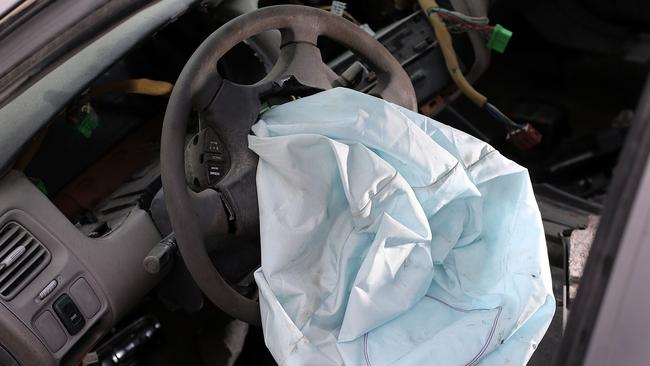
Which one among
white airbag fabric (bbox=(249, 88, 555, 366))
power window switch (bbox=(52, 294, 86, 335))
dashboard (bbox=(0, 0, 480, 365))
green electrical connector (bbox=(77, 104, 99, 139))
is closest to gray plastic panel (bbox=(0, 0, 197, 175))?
dashboard (bbox=(0, 0, 480, 365))

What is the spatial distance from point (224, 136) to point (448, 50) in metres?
0.85

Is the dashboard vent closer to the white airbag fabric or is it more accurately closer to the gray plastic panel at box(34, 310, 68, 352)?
the gray plastic panel at box(34, 310, 68, 352)

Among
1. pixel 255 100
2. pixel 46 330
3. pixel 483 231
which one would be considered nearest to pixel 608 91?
pixel 483 231

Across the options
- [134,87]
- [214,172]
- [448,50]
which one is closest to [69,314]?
[214,172]

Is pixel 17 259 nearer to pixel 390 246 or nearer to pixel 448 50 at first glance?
pixel 390 246

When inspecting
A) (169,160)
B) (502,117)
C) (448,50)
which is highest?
(169,160)

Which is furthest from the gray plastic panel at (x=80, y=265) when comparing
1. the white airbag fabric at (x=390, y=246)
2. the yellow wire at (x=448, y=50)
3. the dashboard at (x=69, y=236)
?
the yellow wire at (x=448, y=50)

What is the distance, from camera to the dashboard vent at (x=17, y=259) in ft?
3.61

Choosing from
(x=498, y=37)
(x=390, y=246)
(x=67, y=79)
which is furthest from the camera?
(x=498, y=37)

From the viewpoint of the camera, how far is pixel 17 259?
1.12 metres

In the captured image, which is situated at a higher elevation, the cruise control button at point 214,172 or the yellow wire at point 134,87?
the yellow wire at point 134,87

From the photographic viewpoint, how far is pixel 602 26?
A: 228 cm

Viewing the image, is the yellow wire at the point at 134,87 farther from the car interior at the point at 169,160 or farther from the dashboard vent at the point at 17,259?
the dashboard vent at the point at 17,259

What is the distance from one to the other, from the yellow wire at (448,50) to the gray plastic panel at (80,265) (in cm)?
90
